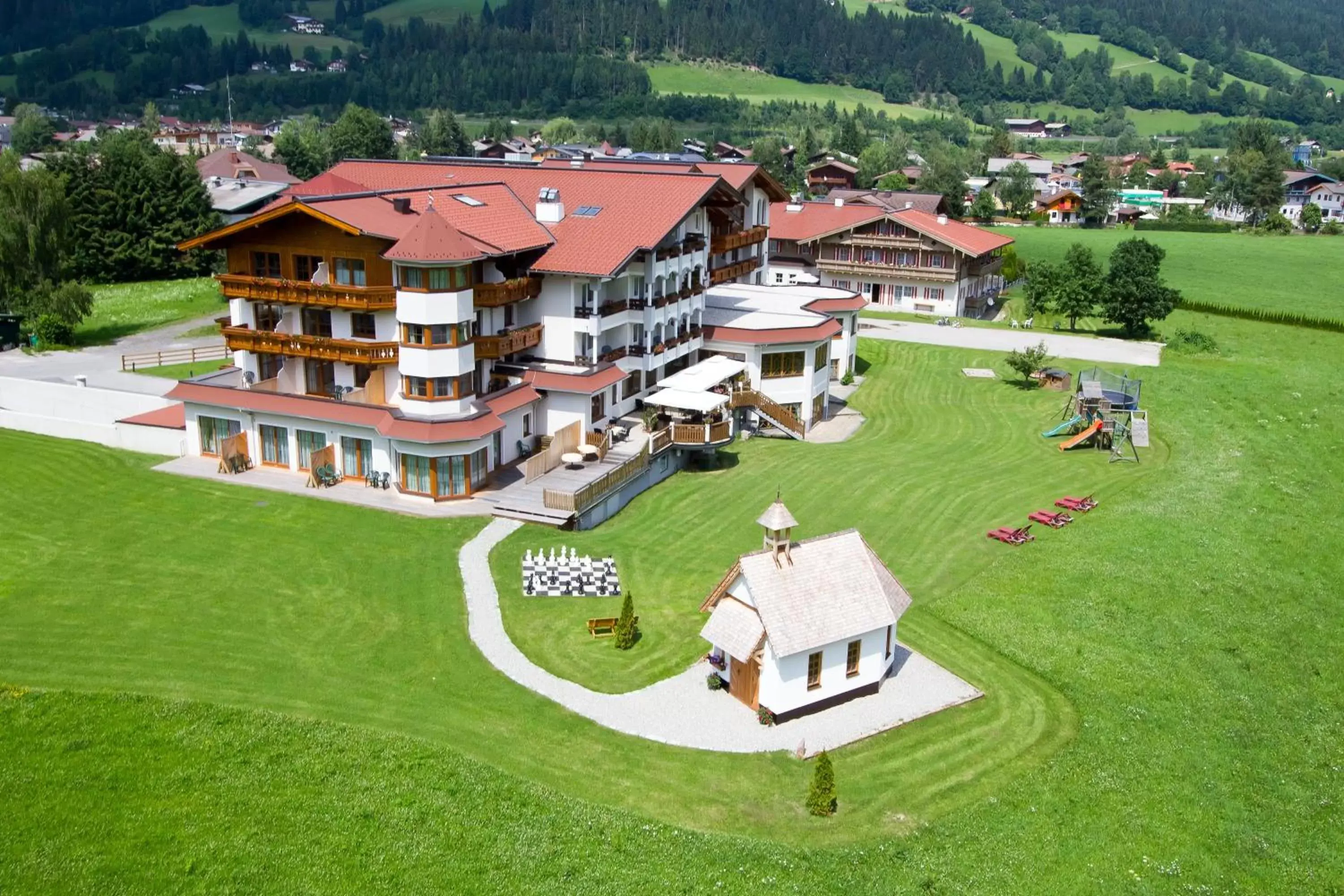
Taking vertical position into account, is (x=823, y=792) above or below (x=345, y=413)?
below

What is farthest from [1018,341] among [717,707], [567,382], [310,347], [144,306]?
[144,306]

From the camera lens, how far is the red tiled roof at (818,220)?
8662cm

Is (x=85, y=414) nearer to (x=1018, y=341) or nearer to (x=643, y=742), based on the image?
(x=643, y=742)

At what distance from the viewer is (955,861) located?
943 inches

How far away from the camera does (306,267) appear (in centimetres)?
4541

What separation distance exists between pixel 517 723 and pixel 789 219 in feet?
221

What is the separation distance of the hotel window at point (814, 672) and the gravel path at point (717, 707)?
0.84 meters

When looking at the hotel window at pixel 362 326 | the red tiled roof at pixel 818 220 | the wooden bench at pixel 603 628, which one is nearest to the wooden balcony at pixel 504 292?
the hotel window at pixel 362 326

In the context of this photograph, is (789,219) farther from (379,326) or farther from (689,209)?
(379,326)

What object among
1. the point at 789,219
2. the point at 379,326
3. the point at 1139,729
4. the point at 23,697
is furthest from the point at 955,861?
the point at 789,219

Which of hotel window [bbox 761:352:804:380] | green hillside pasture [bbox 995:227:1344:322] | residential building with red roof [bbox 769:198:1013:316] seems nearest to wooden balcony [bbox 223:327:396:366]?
hotel window [bbox 761:352:804:380]

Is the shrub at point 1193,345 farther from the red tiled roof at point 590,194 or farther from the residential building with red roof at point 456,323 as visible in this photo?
the red tiled roof at point 590,194

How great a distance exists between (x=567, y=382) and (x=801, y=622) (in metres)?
20.4

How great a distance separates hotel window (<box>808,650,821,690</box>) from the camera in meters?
28.9
